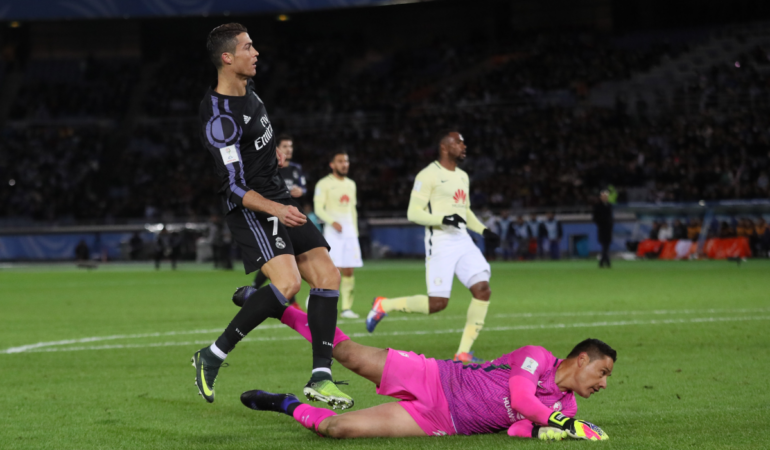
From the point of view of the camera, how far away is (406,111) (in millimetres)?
43156

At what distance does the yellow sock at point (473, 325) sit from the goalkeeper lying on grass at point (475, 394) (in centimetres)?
321

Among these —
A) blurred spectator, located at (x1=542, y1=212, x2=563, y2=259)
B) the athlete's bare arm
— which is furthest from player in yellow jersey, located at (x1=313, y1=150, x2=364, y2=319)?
blurred spectator, located at (x1=542, y1=212, x2=563, y2=259)

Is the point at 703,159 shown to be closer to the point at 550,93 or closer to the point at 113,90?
the point at 550,93

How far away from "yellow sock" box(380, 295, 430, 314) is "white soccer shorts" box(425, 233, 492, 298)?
0.19m

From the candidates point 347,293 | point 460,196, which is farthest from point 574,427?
point 347,293

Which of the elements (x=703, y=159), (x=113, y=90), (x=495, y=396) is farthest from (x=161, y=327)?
(x=113, y=90)

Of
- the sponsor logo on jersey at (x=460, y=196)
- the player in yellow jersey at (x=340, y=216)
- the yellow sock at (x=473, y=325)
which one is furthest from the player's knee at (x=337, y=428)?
the player in yellow jersey at (x=340, y=216)

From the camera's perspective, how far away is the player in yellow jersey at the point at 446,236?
9078 mm

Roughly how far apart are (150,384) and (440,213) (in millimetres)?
3621

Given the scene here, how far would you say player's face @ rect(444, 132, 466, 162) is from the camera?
30.3 ft

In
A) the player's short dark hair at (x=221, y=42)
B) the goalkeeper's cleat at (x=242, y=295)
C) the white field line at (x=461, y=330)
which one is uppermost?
the player's short dark hair at (x=221, y=42)

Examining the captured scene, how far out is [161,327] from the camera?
475 inches

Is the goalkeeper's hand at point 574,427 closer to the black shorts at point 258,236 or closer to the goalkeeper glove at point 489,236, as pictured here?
the black shorts at point 258,236

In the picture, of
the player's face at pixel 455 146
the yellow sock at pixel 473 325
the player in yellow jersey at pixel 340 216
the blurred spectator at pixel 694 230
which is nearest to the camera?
the yellow sock at pixel 473 325
